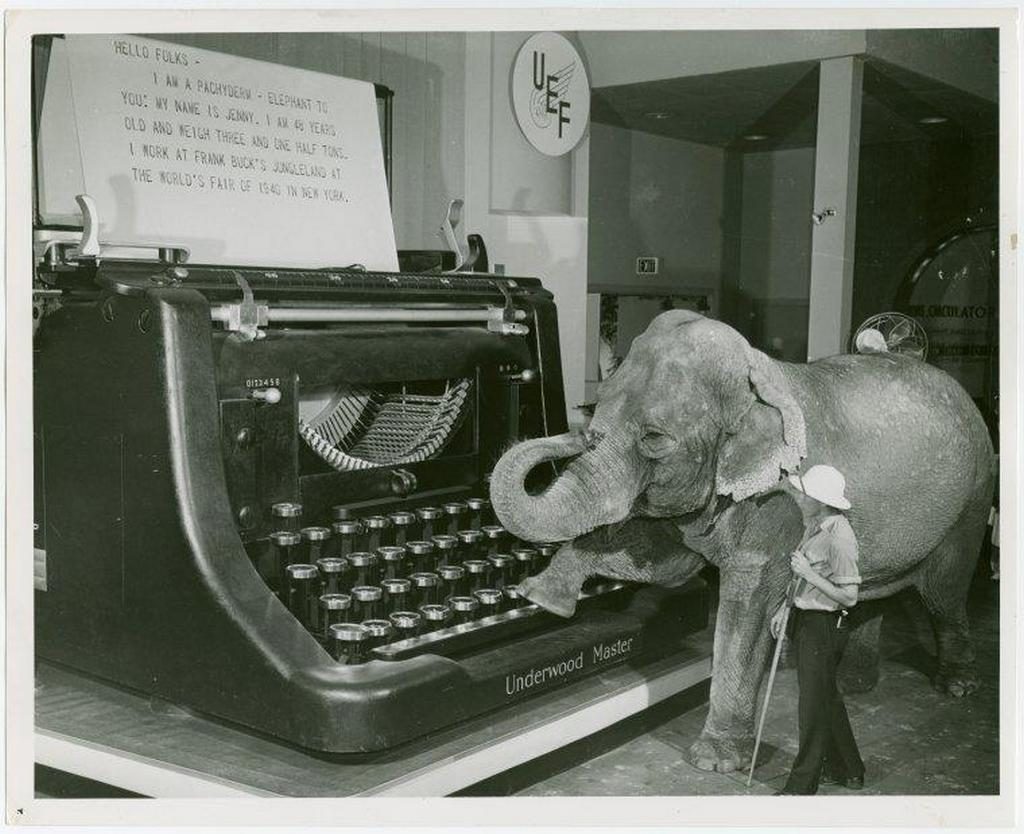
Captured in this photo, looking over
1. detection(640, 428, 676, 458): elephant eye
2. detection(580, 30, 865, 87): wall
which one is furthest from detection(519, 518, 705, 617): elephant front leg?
detection(580, 30, 865, 87): wall

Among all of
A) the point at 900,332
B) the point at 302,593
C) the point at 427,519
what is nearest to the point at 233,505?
the point at 302,593

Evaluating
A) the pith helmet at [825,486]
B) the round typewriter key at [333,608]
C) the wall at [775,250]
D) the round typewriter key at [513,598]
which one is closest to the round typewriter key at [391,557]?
the round typewriter key at [333,608]

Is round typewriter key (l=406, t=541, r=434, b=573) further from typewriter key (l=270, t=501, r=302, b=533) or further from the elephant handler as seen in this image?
the elephant handler

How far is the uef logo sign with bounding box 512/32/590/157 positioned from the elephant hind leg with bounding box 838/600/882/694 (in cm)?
168

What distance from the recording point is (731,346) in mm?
1832

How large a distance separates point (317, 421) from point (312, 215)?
1.90 feet

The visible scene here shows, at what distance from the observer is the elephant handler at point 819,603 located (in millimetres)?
1789

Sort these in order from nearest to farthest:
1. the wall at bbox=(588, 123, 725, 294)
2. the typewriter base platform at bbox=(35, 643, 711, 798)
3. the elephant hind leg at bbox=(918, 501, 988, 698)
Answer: the typewriter base platform at bbox=(35, 643, 711, 798) → the elephant hind leg at bbox=(918, 501, 988, 698) → the wall at bbox=(588, 123, 725, 294)

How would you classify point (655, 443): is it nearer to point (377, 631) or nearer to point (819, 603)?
point (819, 603)

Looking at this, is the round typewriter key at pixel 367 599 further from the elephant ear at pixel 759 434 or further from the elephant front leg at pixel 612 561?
the elephant ear at pixel 759 434

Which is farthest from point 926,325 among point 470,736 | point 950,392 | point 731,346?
point 470,736

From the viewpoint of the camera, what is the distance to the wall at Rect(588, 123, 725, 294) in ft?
19.4

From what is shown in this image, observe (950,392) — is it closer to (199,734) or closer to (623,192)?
(199,734)

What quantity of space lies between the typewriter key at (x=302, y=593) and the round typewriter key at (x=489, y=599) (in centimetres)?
31
